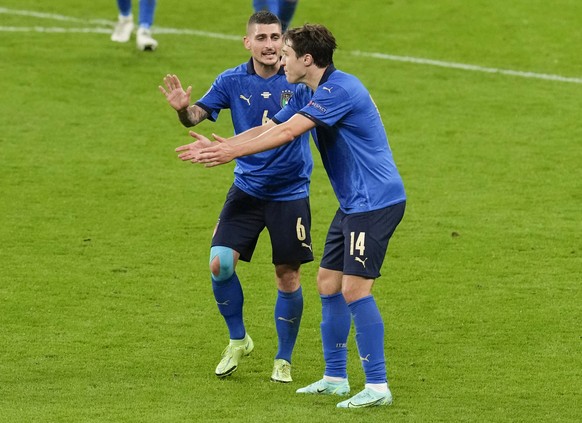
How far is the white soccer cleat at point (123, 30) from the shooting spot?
1764 cm

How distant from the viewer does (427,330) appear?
9.27 meters

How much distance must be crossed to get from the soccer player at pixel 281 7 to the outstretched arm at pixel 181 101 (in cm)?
809

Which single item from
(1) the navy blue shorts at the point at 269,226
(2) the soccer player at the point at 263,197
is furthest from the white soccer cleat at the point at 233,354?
(1) the navy blue shorts at the point at 269,226

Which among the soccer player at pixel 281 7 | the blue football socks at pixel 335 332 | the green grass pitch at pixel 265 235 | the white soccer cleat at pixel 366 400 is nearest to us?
the white soccer cleat at pixel 366 400

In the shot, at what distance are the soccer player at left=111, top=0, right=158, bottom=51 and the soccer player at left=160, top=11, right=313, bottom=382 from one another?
8.55 m

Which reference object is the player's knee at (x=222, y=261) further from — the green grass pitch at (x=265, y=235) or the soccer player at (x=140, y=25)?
the soccer player at (x=140, y=25)

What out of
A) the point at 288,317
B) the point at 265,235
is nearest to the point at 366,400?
the point at 288,317

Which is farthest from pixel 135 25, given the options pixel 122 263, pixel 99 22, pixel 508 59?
pixel 122 263

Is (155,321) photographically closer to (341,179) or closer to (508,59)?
(341,179)

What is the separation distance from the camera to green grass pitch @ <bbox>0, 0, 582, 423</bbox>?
7902 millimetres

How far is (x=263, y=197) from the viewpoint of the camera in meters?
8.30

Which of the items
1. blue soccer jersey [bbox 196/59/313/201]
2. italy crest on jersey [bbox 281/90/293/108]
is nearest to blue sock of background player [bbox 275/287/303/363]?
blue soccer jersey [bbox 196/59/313/201]

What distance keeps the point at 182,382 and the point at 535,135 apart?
807 centimetres

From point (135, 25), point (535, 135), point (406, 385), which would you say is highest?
point (135, 25)
